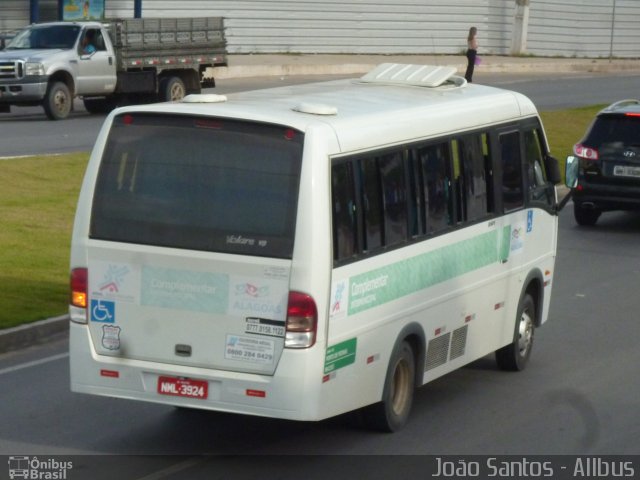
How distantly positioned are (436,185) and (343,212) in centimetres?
142

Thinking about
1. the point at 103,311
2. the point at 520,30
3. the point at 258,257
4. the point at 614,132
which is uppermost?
the point at 258,257

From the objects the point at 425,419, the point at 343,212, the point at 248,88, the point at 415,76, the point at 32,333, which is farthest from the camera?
the point at 248,88

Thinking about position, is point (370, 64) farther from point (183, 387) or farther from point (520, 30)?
point (183, 387)

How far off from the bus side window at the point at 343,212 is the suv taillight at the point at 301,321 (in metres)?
0.36

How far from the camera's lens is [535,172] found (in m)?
11.0

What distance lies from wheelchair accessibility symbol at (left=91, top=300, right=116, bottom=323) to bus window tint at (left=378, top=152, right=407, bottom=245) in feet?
5.76

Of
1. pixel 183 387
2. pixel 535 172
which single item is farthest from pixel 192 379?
pixel 535 172

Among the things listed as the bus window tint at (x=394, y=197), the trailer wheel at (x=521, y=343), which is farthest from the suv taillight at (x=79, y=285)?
the trailer wheel at (x=521, y=343)

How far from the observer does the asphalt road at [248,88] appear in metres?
23.5

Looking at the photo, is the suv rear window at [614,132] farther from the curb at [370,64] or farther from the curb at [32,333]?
the curb at [370,64]

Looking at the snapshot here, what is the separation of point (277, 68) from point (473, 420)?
33163 millimetres

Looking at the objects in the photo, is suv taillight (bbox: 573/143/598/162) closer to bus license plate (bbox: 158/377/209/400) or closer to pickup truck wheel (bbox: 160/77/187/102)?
bus license plate (bbox: 158/377/209/400)

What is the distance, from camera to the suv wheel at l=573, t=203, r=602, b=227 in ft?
62.2

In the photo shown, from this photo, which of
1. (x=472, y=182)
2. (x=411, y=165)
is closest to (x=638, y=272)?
(x=472, y=182)
